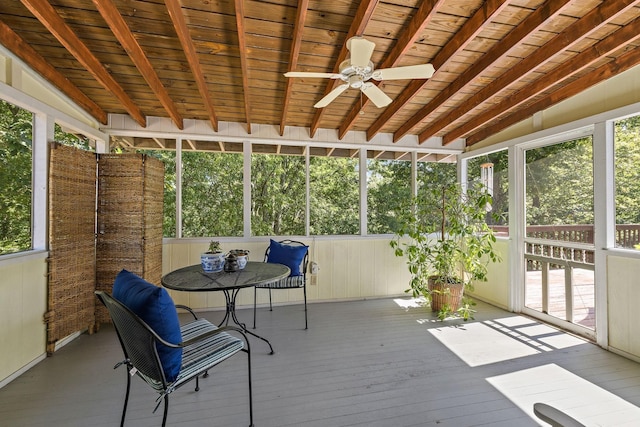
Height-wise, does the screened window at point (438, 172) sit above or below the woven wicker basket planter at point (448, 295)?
above

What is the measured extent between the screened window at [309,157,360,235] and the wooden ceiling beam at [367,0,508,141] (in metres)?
1.32

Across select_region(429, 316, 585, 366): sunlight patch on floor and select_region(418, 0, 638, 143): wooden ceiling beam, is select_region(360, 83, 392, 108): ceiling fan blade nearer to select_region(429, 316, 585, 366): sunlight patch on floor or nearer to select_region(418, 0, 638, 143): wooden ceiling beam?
select_region(418, 0, 638, 143): wooden ceiling beam

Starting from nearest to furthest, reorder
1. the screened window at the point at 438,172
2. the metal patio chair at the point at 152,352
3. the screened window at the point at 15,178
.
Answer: the metal patio chair at the point at 152,352 → the screened window at the point at 15,178 → the screened window at the point at 438,172

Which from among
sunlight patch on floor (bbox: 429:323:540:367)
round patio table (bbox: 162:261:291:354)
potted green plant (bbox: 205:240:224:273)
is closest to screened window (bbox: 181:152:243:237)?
round patio table (bbox: 162:261:291:354)

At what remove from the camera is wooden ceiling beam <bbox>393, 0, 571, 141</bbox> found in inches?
81.4

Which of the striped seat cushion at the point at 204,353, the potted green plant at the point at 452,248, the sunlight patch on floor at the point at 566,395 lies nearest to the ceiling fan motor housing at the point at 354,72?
the striped seat cushion at the point at 204,353

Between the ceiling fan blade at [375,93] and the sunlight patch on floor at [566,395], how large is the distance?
2.41m

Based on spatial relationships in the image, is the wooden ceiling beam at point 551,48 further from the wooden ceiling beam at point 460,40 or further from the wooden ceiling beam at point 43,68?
the wooden ceiling beam at point 43,68

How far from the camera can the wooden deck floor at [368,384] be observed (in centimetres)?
187

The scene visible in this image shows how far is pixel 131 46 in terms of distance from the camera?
2281 millimetres

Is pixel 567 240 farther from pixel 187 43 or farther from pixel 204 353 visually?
pixel 187 43

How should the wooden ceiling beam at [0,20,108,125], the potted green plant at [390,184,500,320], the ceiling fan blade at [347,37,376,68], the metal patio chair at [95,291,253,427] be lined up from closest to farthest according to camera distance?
the metal patio chair at [95,291,253,427]
the ceiling fan blade at [347,37,376,68]
the wooden ceiling beam at [0,20,108,125]
the potted green plant at [390,184,500,320]

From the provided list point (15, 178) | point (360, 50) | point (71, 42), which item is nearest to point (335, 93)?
point (360, 50)

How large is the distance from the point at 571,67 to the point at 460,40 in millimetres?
1250
